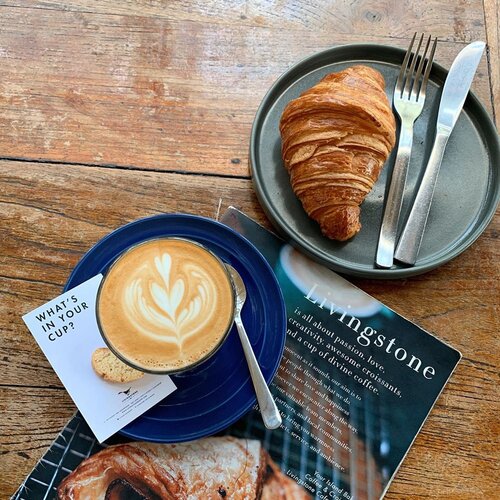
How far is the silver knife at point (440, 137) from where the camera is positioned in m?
0.89

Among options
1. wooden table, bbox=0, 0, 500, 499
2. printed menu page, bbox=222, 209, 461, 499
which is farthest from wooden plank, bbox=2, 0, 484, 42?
printed menu page, bbox=222, 209, 461, 499

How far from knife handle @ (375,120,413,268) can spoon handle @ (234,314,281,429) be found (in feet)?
0.84

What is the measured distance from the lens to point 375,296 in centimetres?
91

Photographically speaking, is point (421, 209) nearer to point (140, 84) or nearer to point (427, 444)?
point (427, 444)

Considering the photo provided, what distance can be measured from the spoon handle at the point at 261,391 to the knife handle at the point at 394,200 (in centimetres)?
26

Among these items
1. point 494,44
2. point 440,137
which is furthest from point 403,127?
point 494,44

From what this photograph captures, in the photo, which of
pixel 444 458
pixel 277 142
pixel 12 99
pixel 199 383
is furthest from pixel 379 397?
pixel 12 99

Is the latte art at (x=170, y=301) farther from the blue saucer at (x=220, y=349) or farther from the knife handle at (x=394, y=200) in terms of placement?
the knife handle at (x=394, y=200)

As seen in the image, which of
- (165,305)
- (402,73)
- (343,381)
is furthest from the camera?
(402,73)

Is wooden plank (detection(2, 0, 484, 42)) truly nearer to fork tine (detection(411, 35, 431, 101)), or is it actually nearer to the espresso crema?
fork tine (detection(411, 35, 431, 101))

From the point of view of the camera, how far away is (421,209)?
2.98 ft

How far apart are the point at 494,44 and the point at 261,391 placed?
2.68 feet

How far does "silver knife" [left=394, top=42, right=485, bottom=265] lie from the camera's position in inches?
35.0

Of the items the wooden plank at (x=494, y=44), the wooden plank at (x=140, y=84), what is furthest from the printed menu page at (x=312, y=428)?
the wooden plank at (x=494, y=44)
